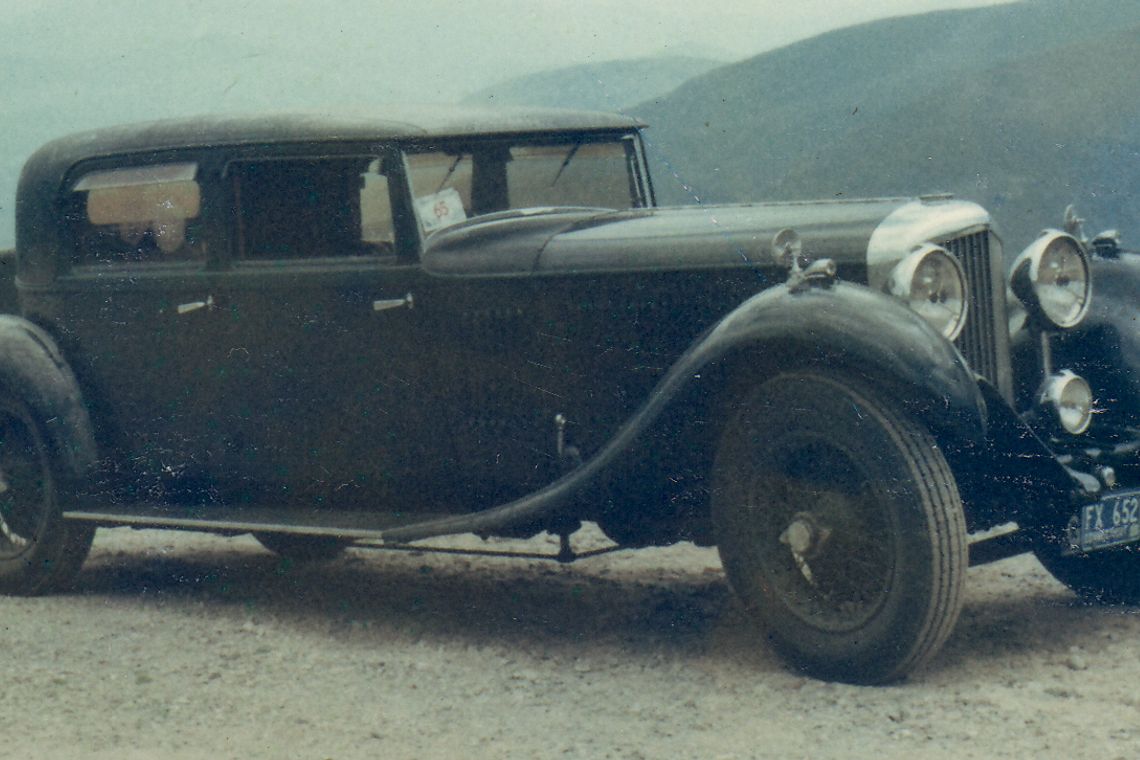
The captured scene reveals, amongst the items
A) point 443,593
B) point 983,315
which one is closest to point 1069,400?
point 983,315

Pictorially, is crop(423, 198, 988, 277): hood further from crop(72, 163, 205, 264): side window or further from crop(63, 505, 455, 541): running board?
crop(72, 163, 205, 264): side window

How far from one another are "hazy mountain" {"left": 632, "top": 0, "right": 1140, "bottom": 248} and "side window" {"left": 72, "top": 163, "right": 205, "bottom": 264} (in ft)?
27.6

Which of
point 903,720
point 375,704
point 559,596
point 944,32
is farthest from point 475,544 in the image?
point 944,32

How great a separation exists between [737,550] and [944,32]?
17635 mm

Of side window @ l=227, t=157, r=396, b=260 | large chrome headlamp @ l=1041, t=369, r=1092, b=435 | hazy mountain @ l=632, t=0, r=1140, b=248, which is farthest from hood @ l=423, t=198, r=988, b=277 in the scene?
hazy mountain @ l=632, t=0, r=1140, b=248

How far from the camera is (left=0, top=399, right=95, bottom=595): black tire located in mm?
5199

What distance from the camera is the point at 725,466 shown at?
3811 millimetres

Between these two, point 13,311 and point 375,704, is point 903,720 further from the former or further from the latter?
point 13,311

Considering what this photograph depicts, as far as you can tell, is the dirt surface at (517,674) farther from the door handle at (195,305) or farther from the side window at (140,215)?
the side window at (140,215)

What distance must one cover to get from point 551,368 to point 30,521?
2.25 m

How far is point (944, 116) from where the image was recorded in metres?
16.1

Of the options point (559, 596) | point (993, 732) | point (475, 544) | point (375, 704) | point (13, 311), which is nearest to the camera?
point (993, 732)

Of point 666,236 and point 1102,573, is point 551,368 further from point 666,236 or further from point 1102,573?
point 1102,573

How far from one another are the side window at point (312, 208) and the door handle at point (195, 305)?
0.20 meters
